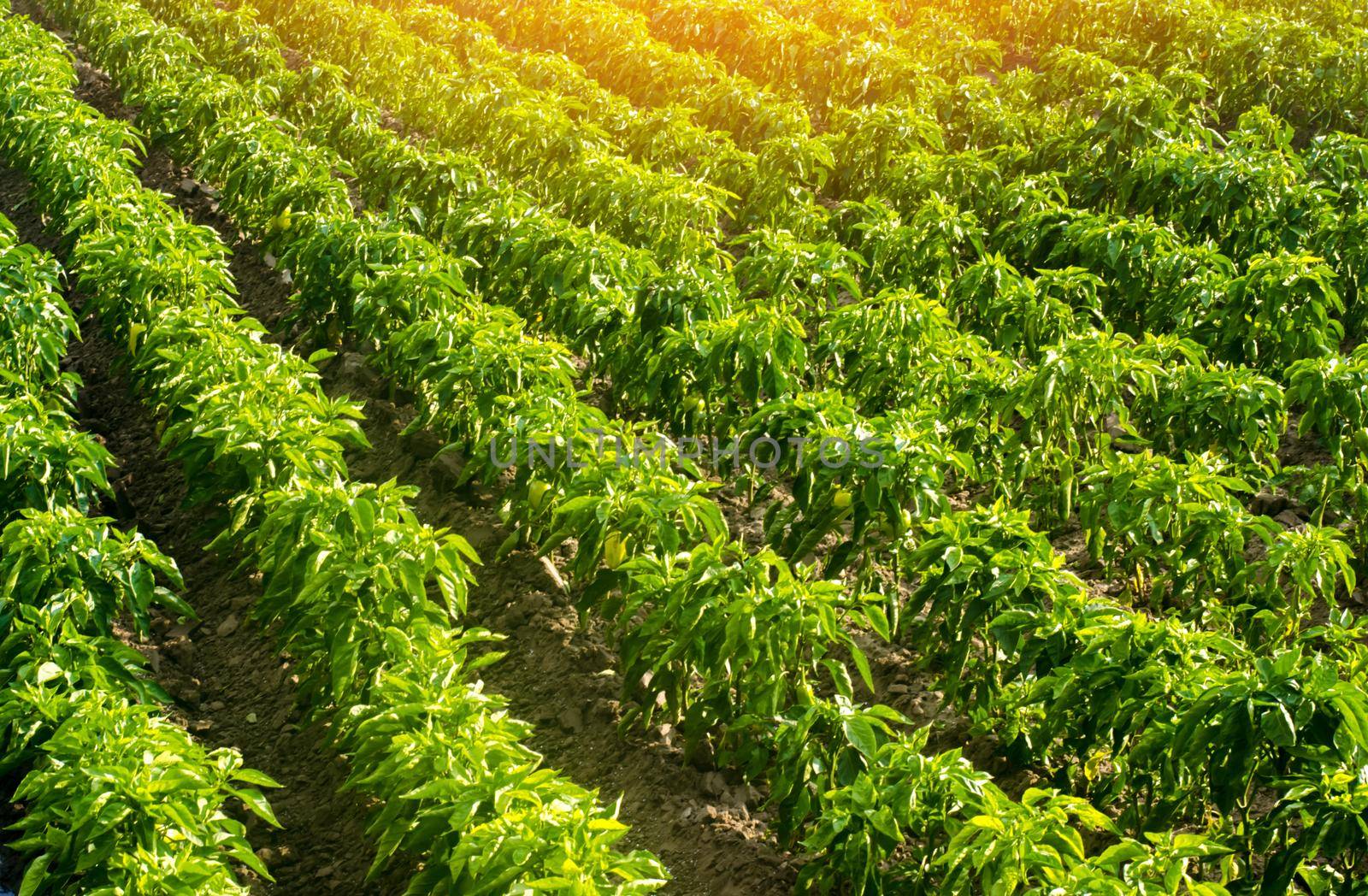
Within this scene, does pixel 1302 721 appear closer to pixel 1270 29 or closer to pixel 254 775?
pixel 254 775

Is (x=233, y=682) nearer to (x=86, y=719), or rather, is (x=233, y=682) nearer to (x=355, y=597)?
(x=355, y=597)

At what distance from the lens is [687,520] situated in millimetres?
4496

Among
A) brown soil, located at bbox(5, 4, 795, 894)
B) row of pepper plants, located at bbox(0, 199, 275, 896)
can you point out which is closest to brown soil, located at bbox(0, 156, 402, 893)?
brown soil, located at bbox(5, 4, 795, 894)

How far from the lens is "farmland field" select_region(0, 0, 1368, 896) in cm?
348

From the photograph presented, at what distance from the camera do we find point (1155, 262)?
675 cm

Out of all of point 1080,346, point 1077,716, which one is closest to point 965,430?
point 1080,346

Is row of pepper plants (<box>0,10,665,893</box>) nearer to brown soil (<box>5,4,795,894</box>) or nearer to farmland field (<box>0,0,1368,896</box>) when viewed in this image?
farmland field (<box>0,0,1368,896</box>)

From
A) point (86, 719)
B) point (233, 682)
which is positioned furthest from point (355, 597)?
point (233, 682)

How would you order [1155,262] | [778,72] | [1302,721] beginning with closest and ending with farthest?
[1302,721] → [1155,262] → [778,72]

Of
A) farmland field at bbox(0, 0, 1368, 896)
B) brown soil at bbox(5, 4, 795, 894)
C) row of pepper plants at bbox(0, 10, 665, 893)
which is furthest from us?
brown soil at bbox(5, 4, 795, 894)

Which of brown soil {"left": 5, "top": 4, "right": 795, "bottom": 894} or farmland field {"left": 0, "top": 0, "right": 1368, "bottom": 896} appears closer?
farmland field {"left": 0, "top": 0, "right": 1368, "bottom": 896}

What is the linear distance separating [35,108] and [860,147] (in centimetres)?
611

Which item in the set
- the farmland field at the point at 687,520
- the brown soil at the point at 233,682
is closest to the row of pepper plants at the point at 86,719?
the farmland field at the point at 687,520

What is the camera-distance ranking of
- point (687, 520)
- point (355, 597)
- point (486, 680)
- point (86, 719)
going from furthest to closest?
point (486, 680)
point (687, 520)
point (355, 597)
point (86, 719)
